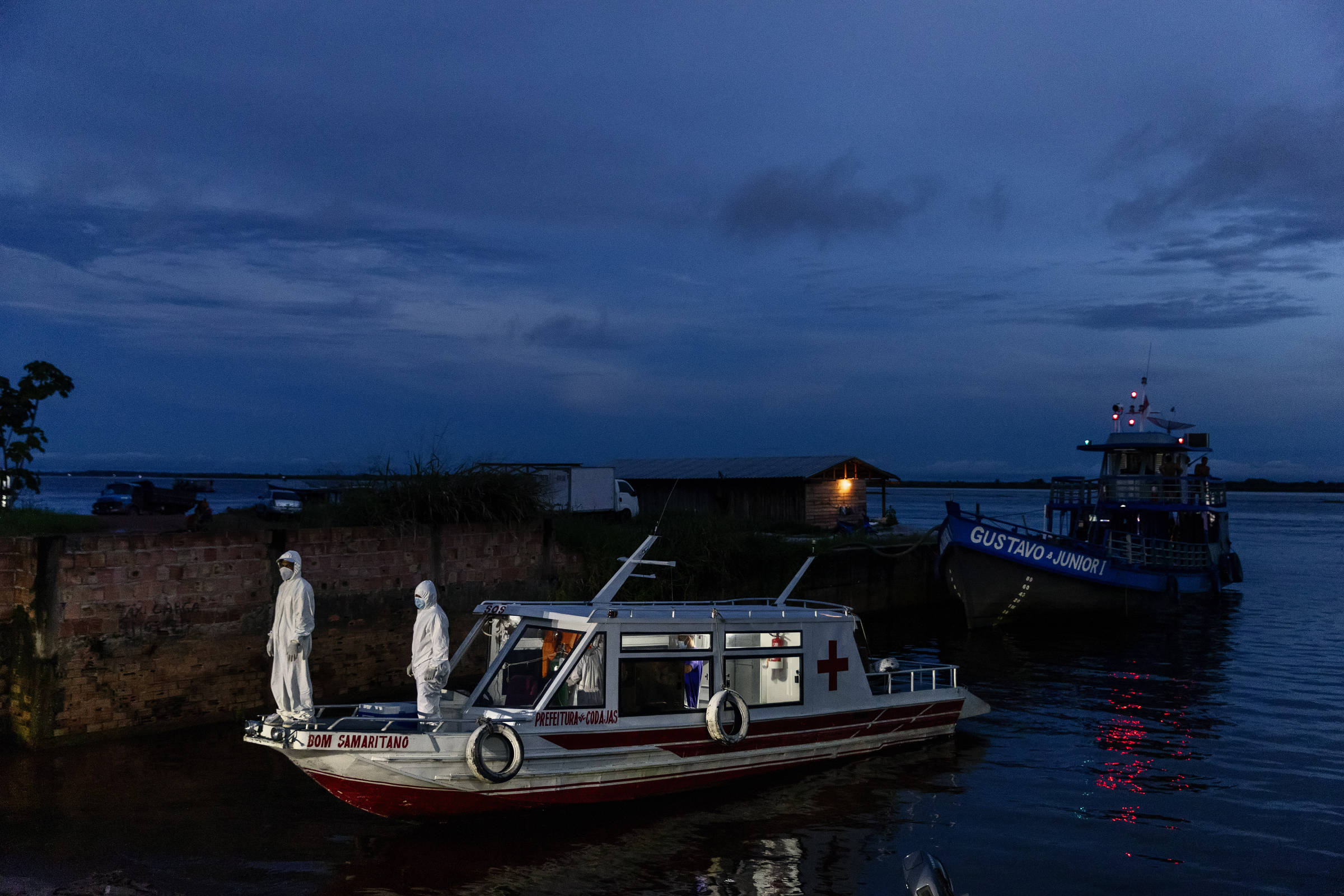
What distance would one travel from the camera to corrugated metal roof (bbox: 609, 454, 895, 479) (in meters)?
35.7

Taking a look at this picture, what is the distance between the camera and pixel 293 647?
8.54 meters

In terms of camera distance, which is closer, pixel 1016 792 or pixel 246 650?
pixel 1016 792

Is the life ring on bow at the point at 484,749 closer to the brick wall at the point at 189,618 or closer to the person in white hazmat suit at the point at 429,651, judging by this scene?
the person in white hazmat suit at the point at 429,651

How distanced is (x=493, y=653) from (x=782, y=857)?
11.7 ft

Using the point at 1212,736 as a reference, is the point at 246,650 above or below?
above

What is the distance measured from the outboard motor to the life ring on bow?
4468 mm

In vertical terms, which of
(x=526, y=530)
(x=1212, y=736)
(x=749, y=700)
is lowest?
(x=1212, y=736)

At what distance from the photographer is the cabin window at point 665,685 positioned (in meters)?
9.28

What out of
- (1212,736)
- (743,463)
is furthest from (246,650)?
(743,463)

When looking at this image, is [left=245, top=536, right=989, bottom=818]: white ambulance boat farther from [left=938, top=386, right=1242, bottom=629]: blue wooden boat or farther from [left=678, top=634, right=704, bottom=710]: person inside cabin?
[left=938, top=386, right=1242, bottom=629]: blue wooden boat

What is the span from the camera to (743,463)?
3916 cm

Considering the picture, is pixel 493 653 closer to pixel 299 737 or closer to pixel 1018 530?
pixel 299 737

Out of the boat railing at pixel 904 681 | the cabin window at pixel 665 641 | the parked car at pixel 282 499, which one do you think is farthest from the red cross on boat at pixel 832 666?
the parked car at pixel 282 499

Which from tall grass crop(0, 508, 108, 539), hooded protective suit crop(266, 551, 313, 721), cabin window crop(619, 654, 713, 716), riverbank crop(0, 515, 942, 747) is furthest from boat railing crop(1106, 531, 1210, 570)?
tall grass crop(0, 508, 108, 539)
